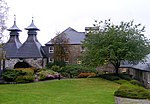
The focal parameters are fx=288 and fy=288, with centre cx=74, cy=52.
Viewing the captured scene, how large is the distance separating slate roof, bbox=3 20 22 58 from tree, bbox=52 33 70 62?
9539 millimetres

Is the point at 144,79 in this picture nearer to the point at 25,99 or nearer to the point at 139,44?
the point at 139,44

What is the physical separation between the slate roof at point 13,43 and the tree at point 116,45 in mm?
22253

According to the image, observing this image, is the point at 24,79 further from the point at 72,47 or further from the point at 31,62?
the point at 72,47

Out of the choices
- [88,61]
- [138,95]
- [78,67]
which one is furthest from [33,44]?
[138,95]

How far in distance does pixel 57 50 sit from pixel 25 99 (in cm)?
3630

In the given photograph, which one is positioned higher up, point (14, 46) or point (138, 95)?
point (14, 46)

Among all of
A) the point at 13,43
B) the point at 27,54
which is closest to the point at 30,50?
the point at 27,54

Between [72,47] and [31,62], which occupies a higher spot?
[72,47]

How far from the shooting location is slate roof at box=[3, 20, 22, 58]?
59.5 m

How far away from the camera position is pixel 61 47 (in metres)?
55.3

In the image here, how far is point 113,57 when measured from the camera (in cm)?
3959

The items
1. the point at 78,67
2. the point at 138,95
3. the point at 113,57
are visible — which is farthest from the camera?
the point at 78,67

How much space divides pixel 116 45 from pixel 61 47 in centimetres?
1746

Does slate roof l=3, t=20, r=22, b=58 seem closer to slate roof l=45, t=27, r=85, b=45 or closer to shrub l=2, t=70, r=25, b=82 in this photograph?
slate roof l=45, t=27, r=85, b=45
